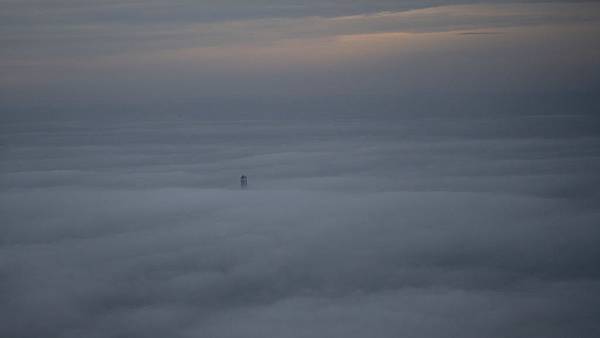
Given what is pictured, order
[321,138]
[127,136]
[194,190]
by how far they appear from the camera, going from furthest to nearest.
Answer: [127,136] → [321,138] → [194,190]

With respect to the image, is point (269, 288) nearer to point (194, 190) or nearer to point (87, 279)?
point (87, 279)

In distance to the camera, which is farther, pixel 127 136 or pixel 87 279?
pixel 127 136

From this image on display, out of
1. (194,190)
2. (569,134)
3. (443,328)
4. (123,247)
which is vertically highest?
(569,134)

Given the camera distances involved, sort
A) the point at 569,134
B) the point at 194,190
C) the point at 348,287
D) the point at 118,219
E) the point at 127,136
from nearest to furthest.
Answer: the point at 348,287 < the point at 118,219 < the point at 194,190 < the point at 569,134 < the point at 127,136

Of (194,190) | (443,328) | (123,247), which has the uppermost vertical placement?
(194,190)

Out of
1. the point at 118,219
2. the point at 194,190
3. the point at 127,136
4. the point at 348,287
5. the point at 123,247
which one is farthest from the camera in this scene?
the point at 127,136

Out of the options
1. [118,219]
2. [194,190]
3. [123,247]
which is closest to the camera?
[123,247]

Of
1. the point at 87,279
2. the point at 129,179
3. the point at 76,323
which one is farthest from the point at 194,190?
the point at 76,323

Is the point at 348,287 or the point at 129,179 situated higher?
the point at 129,179

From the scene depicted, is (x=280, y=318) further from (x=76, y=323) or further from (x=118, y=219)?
(x=118, y=219)

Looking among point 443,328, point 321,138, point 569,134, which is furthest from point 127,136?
point 443,328
